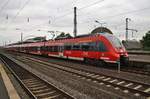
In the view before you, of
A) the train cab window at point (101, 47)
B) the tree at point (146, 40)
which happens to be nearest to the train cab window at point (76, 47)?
the train cab window at point (101, 47)

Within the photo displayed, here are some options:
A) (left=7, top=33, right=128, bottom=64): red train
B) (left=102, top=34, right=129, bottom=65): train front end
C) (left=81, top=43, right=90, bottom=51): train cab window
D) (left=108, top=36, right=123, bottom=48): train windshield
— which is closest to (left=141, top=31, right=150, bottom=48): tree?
(left=7, top=33, right=128, bottom=64): red train

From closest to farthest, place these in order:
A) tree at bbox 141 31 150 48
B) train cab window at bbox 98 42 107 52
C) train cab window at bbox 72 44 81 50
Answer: train cab window at bbox 98 42 107 52
train cab window at bbox 72 44 81 50
tree at bbox 141 31 150 48

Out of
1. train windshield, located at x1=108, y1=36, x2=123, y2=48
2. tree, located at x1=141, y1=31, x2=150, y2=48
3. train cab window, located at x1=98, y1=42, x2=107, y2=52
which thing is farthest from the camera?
tree, located at x1=141, y1=31, x2=150, y2=48

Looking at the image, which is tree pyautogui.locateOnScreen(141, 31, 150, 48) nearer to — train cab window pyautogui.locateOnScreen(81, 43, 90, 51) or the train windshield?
train cab window pyautogui.locateOnScreen(81, 43, 90, 51)

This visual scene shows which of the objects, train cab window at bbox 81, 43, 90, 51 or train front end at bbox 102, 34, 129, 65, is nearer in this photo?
train front end at bbox 102, 34, 129, 65

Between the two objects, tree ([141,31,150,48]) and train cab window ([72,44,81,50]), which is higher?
tree ([141,31,150,48])

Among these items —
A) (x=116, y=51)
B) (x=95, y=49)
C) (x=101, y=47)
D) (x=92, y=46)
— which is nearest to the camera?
(x=116, y=51)

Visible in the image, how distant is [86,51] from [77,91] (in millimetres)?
13363

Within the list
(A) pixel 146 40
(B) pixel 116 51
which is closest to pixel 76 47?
(B) pixel 116 51

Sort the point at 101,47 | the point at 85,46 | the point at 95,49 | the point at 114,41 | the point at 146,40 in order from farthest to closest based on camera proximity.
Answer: the point at 146,40 → the point at 85,46 → the point at 95,49 → the point at 101,47 → the point at 114,41

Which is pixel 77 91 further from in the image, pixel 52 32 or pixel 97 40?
pixel 52 32

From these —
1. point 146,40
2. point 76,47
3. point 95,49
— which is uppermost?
point 146,40

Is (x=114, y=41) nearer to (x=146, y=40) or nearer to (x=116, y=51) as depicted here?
(x=116, y=51)

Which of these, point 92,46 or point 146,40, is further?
point 146,40
